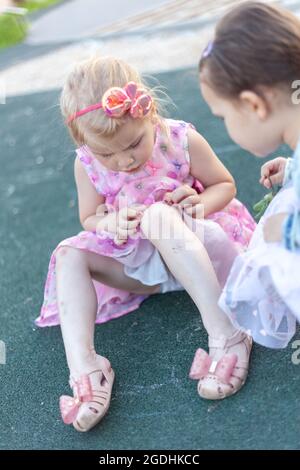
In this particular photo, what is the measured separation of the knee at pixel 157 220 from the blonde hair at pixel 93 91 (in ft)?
0.58

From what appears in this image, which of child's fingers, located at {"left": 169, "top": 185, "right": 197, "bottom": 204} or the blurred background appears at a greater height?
child's fingers, located at {"left": 169, "top": 185, "right": 197, "bottom": 204}

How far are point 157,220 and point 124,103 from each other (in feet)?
0.78

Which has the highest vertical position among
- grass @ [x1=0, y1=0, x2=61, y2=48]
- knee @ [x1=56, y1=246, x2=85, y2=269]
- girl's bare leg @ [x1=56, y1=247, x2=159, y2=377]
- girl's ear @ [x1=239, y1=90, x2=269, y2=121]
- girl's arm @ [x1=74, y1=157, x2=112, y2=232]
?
girl's ear @ [x1=239, y1=90, x2=269, y2=121]

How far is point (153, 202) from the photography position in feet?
4.64

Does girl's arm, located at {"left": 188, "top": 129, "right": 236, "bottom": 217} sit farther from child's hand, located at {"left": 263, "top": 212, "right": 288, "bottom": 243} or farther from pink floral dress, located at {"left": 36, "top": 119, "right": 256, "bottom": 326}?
child's hand, located at {"left": 263, "top": 212, "right": 288, "bottom": 243}

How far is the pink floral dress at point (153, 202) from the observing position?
138cm

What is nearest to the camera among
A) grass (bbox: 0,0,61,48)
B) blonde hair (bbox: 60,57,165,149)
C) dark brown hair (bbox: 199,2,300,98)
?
dark brown hair (bbox: 199,2,300,98)

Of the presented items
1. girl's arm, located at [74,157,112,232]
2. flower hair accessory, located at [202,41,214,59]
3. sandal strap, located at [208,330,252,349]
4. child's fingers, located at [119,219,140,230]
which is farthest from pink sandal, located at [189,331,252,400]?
flower hair accessory, located at [202,41,214,59]

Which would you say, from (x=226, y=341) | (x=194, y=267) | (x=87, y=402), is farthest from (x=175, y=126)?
(x=87, y=402)

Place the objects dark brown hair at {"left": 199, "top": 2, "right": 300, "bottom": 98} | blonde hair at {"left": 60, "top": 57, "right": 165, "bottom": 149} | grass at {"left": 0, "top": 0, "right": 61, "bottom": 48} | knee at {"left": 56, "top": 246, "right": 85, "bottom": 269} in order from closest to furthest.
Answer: dark brown hair at {"left": 199, "top": 2, "right": 300, "bottom": 98} < blonde hair at {"left": 60, "top": 57, "right": 165, "bottom": 149} < knee at {"left": 56, "top": 246, "right": 85, "bottom": 269} < grass at {"left": 0, "top": 0, "right": 61, "bottom": 48}

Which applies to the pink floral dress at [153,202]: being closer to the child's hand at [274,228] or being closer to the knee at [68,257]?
the knee at [68,257]

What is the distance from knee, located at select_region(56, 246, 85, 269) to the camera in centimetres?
137

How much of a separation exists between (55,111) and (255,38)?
260 cm

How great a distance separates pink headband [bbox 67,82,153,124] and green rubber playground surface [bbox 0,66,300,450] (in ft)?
1.13
